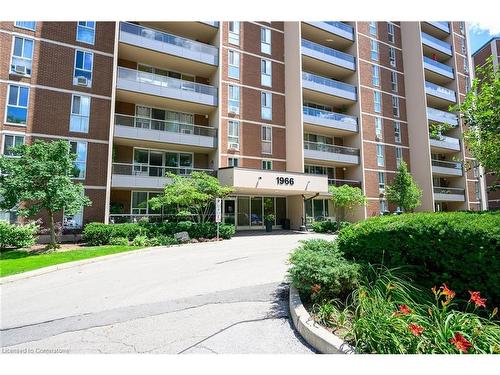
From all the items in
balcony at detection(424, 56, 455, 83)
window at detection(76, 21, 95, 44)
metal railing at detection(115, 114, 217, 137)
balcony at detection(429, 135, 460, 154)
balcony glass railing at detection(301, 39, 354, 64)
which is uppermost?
balcony at detection(424, 56, 455, 83)

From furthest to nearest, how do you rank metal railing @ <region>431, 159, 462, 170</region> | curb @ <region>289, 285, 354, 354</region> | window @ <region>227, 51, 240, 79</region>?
1. metal railing @ <region>431, 159, 462, 170</region>
2. window @ <region>227, 51, 240, 79</region>
3. curb @ <region>289, 285, 354, 354</region>

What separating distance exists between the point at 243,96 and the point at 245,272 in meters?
19.3

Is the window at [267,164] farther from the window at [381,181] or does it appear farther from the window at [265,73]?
the window at [381,181]

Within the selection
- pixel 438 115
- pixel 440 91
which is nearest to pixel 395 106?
pixel 438 115

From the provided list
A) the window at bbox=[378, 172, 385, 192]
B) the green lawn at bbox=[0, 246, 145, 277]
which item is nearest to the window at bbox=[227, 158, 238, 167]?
the green lawn at bbox=[0, 246, 145, 277]

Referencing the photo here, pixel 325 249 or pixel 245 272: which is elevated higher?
pixel 325 249

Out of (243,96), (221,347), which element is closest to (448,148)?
(243,96)

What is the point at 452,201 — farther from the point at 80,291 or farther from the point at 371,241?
the point at 80,291

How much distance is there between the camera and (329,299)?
538cm

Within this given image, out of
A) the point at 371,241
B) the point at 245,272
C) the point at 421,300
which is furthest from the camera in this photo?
the point at 245,272

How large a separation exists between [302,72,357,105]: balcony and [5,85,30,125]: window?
20.5m

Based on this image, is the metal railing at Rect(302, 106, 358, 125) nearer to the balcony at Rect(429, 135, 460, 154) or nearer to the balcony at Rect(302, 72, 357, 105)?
the balcony at Rect(302, 72, 357, 105)

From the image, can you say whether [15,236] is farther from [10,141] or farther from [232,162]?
[232,162]

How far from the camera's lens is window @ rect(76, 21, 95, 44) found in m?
19.8
